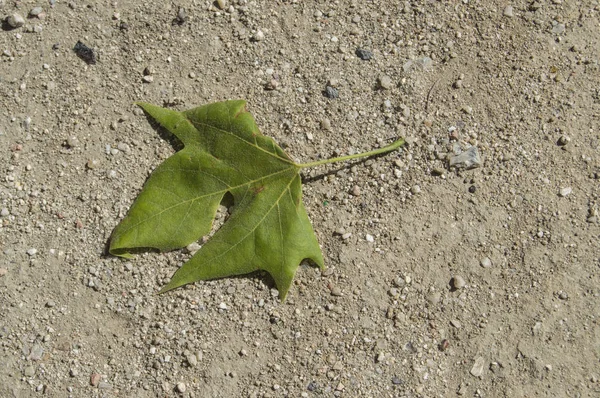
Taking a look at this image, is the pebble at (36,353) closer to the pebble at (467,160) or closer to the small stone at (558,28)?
the pebble at (467,160)

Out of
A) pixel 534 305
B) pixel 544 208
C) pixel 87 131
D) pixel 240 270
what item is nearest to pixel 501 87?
pixel 544 208

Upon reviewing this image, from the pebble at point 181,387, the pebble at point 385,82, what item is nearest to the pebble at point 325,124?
the pebble at point 385,82

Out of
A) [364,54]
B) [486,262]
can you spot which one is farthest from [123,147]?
[486,262]

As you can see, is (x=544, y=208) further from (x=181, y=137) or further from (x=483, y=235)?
(x=181, y=137)

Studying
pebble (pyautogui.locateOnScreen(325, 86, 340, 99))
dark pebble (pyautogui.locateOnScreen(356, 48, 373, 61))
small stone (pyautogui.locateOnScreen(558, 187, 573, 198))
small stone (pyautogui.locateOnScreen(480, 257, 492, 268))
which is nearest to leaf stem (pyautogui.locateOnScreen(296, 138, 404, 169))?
pebble (pyautogui.locateOnScreen(325, 86, 340, 99))

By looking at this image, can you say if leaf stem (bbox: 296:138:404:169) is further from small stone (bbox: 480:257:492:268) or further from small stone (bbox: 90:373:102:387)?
small stone (bbox: 90:373:102:387)

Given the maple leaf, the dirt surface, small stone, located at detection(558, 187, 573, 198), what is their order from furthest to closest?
small stone, located at detection(558, 187, 573, 198), the dirt surface, the maple leaf
